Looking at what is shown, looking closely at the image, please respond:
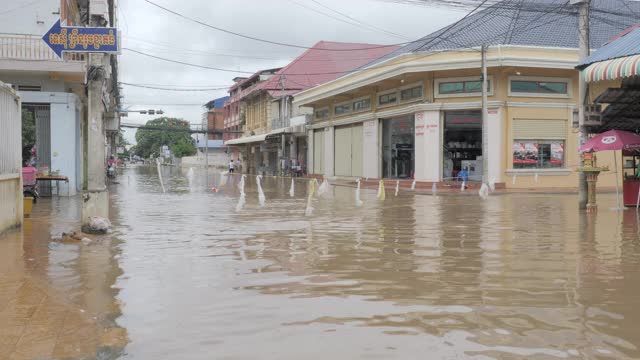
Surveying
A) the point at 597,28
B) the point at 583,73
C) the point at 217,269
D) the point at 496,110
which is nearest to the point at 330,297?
the point at 217,269

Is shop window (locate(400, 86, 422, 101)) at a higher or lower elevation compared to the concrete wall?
higher

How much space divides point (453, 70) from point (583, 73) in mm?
14428

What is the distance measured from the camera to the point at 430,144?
31391mm

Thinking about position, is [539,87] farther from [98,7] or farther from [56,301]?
[56,301]

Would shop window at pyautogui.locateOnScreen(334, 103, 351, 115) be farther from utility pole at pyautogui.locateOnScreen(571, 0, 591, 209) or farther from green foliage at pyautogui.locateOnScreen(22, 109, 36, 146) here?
utility pole at pyautogui.locateOnScreen(571, 0, 591, 209)

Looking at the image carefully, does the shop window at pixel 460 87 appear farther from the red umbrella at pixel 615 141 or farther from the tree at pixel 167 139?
the tree at pixel 167 139

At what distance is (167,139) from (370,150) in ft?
334

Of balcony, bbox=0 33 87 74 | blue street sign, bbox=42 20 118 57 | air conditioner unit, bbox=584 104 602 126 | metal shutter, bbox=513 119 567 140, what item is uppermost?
balcony, bbox=0 33 87 74

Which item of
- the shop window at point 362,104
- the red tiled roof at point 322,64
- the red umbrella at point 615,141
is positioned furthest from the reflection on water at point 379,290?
the red tiled roof at point 322,64

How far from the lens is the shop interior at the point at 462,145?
31250 millimetres

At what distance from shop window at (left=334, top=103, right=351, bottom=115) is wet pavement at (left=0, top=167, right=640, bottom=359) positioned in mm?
29030

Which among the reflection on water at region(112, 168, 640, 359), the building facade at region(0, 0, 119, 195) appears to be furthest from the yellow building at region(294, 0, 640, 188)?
the reflection on water at region(112, 168, 640, 359)

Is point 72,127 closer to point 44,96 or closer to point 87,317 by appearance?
point 44,96

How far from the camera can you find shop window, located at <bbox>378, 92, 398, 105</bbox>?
35.3 metres
